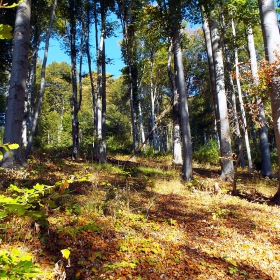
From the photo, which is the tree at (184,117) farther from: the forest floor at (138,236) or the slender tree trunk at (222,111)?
the forest floor at (138,236)

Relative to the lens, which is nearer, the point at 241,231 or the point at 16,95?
the point at 241,231

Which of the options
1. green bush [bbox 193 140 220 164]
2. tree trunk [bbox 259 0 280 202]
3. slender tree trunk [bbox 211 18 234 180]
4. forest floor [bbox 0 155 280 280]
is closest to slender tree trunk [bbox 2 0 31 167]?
forest floor [bbox 0 155 280 280]

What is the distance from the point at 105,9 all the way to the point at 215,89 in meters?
7.06

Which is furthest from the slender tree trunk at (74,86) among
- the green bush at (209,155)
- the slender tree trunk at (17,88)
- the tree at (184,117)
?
the green bush at (209,155)

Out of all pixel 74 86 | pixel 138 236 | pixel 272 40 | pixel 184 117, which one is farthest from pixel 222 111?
pixel 74 86

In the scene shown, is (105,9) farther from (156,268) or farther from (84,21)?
(156,268)

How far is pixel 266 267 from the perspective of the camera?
3012 mm

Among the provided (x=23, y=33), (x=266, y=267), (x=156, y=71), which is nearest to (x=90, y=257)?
(x=266, y=267)

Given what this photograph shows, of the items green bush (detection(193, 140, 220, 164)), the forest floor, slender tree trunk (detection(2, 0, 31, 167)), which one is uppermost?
slender tree trunk (detection(2, 0, 31, 167))

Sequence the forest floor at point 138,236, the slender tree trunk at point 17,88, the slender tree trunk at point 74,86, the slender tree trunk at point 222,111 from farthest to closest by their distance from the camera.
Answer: the slender tree trunk at point 74,86
the slender tree trunk at point 222,111
the slender tree trunk at point 17,88
the forest floor at point 138,236

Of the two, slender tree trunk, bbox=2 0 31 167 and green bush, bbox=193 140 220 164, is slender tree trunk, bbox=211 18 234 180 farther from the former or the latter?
green bush, bbox=193 140 220 164

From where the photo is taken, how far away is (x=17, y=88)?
14.9 feet

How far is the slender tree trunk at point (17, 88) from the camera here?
4523 mm

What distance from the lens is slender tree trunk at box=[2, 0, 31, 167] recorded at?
4.52m
